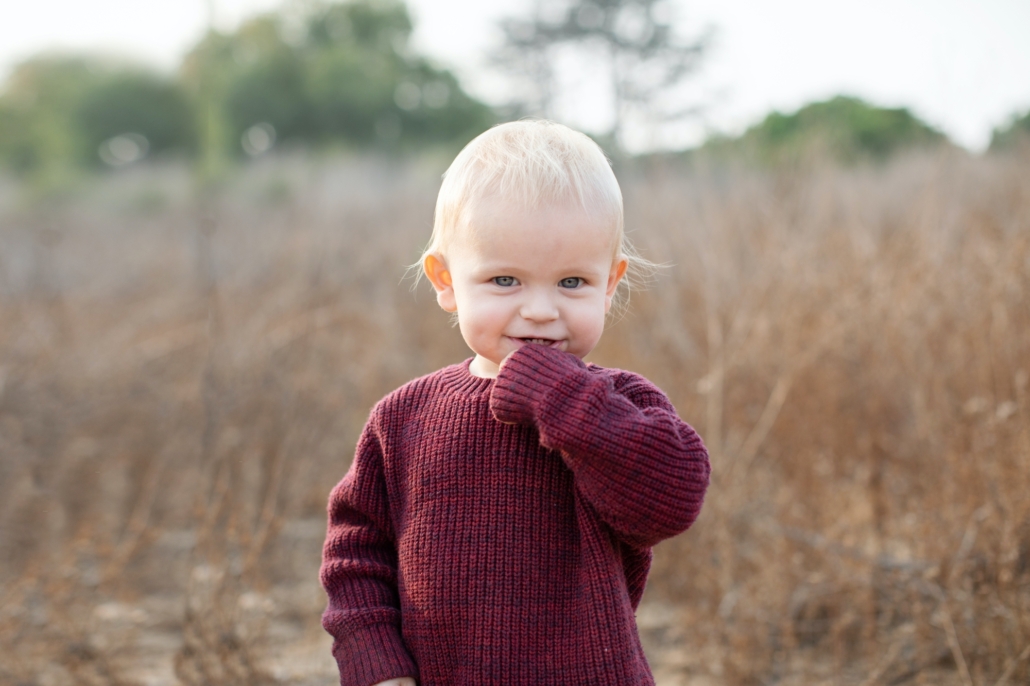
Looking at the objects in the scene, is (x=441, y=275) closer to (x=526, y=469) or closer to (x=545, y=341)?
(x=545, y=341)

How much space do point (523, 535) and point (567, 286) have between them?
388 millimetres

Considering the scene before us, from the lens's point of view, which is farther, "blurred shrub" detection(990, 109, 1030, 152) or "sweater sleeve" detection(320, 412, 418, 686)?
"blurred shrub" detection(990, 109, 1030, 152)

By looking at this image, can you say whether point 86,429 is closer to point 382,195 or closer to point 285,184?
point 382,195

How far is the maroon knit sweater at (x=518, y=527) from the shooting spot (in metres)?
1.29

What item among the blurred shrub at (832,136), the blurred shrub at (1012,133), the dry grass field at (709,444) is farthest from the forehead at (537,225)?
the blurred shrub at (1012,133)

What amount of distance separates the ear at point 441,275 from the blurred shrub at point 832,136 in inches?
152

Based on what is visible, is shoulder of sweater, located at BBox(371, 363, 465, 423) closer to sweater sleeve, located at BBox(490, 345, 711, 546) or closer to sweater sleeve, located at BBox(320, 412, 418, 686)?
sweater sleeve, located at BBox(320, 412, 418, 686)

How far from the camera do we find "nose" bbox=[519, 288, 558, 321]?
135 centimetres

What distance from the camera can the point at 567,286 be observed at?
54.4 inches

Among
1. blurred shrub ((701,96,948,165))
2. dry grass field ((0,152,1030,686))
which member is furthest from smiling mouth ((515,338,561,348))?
blurred shrub ((701,96,948,165))

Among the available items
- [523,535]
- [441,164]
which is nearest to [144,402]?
[523,535]

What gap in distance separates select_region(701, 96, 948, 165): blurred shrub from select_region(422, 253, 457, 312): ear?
387cm

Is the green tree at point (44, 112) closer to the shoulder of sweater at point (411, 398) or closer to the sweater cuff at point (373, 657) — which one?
the shoulder of sweater at point (411, 398)

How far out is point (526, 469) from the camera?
1401mm
